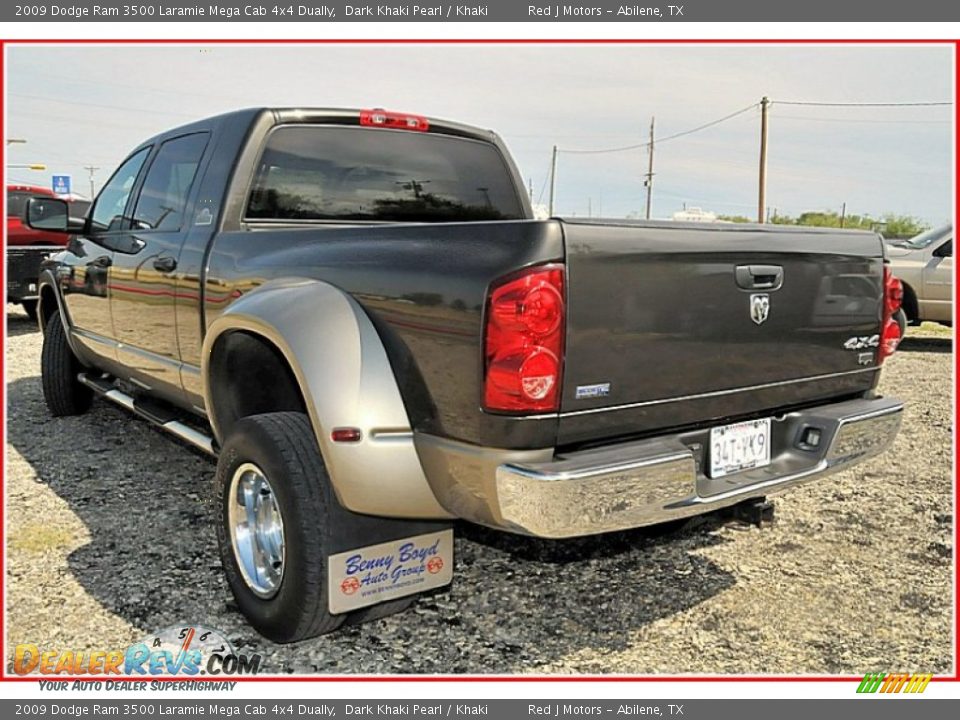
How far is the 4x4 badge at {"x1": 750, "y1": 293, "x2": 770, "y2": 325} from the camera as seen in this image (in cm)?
283

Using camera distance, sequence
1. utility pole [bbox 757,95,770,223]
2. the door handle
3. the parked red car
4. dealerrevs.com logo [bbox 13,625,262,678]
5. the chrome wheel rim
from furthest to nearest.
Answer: utility pole [bbox 757,95,770,223]
the parked red car
the door handle
the chrome wheel rim
dealerrevs.com logo [bbox 13,625,262,678]

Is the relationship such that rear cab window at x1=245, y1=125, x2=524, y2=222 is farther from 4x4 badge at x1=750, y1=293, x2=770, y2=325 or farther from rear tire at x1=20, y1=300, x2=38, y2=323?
rear tire at x1=20, y1=300, x2=38, y2=323

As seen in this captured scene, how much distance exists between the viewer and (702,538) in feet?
13.5

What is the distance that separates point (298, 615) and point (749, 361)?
1790 millimetres

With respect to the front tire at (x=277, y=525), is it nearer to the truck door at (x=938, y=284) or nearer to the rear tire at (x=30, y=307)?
the rear tire at (x=30, y=307)

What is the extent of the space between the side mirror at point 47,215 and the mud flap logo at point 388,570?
3.67 m

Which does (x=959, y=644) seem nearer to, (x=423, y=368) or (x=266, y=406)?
(x=423, y=368)

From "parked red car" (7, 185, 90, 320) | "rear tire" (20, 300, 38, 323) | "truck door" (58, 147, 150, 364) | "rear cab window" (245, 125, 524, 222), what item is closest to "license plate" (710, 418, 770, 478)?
"rear cab window" (245, 125, 524, 222)

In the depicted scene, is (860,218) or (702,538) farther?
(860,218)

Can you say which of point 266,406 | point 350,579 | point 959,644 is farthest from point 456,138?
point 959,644

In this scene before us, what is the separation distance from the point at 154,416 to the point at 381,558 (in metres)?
2.07

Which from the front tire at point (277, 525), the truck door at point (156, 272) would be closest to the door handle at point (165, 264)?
the truck door at point (156, 272)

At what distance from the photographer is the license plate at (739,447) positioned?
283 centimetres

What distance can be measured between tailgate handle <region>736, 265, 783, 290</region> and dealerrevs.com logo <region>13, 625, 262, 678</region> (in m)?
2.16
